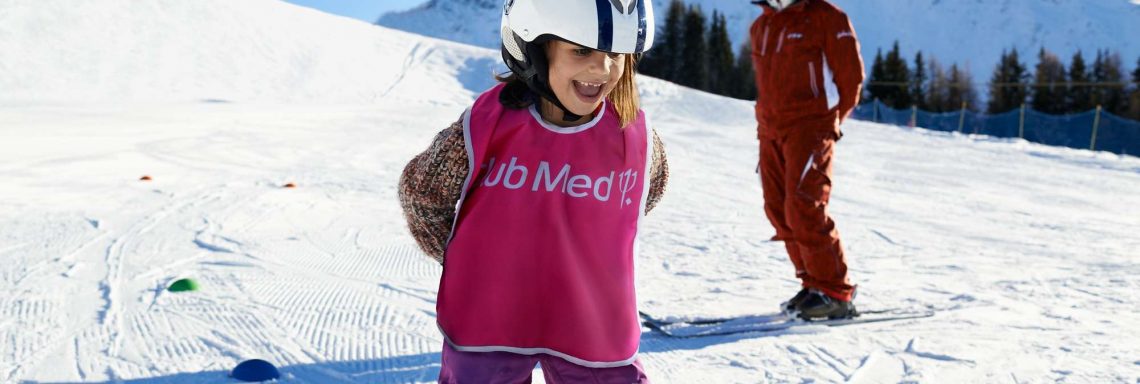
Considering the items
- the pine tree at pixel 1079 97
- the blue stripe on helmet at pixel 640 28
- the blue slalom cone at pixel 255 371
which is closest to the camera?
the blue stripe on helmet at pixel 640 28

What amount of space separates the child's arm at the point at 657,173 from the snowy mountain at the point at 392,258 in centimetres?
110

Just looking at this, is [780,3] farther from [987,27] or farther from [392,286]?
[987,27]

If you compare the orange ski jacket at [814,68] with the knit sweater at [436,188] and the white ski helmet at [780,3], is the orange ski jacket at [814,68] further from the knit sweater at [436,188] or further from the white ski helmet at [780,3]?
the knit sweater at [436,188]

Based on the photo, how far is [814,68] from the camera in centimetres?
361

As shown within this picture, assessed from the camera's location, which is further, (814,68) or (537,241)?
(814,68)

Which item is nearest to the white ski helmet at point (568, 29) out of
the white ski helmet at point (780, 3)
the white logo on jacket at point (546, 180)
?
the white logo on jacket at point (546, 180)

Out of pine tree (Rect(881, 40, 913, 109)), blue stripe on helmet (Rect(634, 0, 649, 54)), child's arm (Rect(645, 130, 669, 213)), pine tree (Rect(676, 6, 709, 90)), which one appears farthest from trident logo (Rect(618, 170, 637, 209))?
pine tree (Rect(881, 40, 913, 109))

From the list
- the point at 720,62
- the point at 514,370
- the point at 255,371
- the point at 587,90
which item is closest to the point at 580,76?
the point at 587,90

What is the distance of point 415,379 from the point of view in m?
2.80

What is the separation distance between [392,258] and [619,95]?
3.03 meters

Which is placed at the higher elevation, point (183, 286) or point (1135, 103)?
point (1135, 103)

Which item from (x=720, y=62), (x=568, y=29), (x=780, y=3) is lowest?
(x=568, y=29)

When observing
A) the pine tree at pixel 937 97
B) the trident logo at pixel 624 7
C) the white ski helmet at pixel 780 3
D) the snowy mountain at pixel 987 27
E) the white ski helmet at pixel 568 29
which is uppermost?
the snowy mountain at pixel 987 27

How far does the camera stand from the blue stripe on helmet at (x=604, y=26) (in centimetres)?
170
